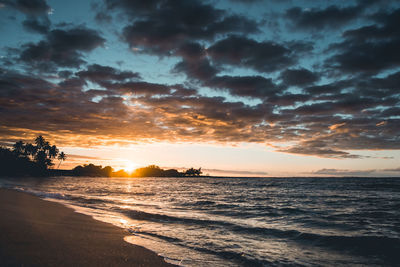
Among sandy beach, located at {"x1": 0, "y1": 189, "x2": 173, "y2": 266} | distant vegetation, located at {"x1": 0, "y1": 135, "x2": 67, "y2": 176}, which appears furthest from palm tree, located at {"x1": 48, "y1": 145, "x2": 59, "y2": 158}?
sandy beach, located at {"x1": 0, "y1": 189, "x2": 173, "y2": 266}

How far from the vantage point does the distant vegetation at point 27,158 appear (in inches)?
4461

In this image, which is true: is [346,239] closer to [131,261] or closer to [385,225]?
[385,225]

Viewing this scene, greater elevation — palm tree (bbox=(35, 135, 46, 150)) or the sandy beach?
palm tree (bbox=(35, 135, 46, 150))

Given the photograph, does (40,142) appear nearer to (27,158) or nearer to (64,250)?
(27,158)

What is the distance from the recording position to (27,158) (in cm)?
12575

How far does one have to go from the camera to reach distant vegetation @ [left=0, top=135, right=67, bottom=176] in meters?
113

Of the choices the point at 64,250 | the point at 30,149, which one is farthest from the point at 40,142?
the point at 64,250

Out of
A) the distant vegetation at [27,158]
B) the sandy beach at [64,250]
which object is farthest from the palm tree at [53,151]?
the sandy beach at [64,250]

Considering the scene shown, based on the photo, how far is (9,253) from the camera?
197 inches

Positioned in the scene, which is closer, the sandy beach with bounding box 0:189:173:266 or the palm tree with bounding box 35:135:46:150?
the sandy beach with bounding box 0:189:173:266

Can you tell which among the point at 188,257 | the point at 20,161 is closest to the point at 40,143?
the point at 20,161

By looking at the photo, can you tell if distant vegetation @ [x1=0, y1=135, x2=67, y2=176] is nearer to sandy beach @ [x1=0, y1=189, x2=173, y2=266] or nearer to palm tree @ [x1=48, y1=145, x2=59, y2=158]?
palm tree @ [x1=48, y1=145, x2=59, y2=158]

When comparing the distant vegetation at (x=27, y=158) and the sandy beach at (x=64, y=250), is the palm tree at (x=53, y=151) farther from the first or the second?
the sandy beach at (x=64, y=250)

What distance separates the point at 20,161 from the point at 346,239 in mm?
146703
